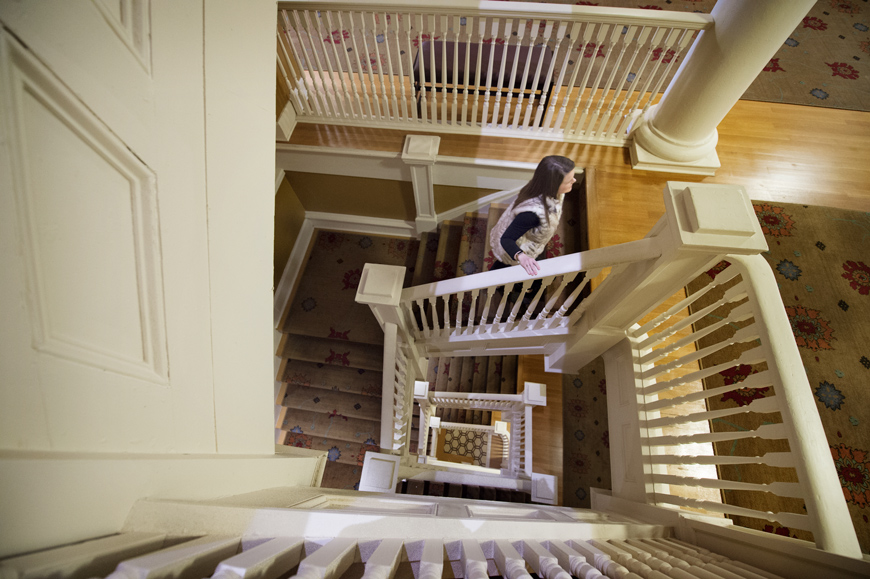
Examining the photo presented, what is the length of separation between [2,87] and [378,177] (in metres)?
3.23

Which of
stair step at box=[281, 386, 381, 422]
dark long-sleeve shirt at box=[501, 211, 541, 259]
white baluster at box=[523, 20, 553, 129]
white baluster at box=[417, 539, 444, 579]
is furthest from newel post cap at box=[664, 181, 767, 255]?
stair step at box=[281, 386, 381, 422]

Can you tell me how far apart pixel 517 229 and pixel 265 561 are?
1.78m

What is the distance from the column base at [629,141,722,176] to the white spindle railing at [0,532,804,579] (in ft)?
8.89

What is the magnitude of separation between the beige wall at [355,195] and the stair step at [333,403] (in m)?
1.97

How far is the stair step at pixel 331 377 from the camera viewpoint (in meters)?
3.79

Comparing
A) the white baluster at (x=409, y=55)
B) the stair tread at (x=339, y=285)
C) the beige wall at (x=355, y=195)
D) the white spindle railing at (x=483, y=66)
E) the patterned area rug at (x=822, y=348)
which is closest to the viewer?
the patterned area rug at (x=822, y=348)

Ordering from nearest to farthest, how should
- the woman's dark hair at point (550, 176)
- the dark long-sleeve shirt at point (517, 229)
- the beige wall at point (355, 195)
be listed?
the woman's dark hair at point (550, 176), the dark long-sleeve shirt at point (517, 229), the beige wall at point (355, 195)

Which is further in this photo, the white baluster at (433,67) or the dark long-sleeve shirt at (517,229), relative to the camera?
the white baluster at (433,67)

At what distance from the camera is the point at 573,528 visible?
0.95 metres

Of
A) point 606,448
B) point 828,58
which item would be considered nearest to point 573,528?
point 606,448

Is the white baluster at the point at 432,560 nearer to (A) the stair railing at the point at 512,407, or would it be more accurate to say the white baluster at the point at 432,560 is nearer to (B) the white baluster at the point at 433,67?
(A) the stair railing at the point at 512,407

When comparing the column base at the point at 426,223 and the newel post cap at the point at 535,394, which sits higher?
the column base at the point at 426,223

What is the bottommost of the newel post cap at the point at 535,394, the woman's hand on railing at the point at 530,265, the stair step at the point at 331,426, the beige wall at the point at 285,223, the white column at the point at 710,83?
the stair step at the point at 331,426

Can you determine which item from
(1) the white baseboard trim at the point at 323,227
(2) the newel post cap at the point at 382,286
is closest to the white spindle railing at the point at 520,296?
(2) the newel post cap at the point at 382,286
